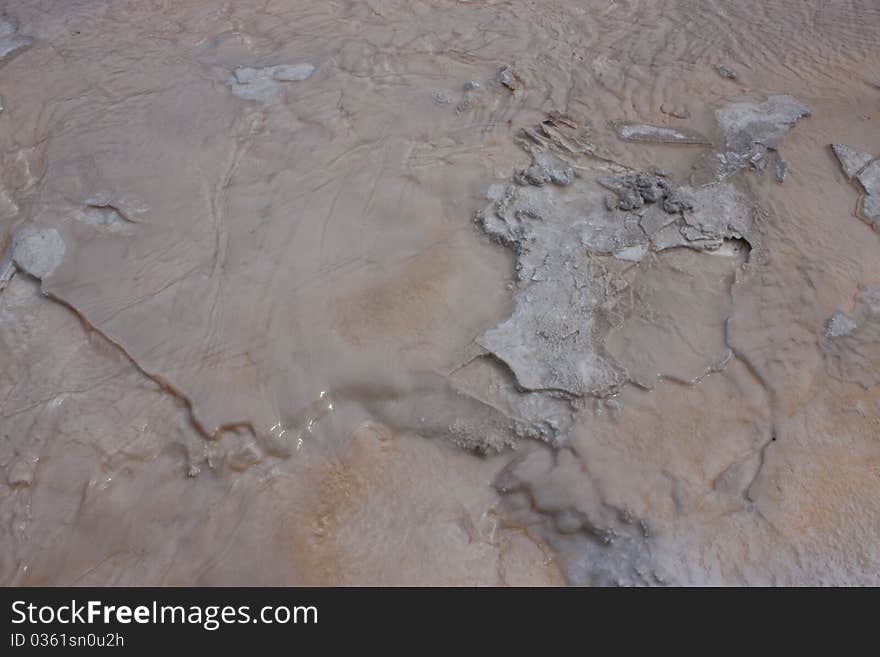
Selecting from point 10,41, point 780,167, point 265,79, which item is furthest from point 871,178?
point 10,41

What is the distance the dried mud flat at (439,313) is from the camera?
2592mm

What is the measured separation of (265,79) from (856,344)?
3.72 meters

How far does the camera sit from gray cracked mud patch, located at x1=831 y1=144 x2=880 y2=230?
3.55 m

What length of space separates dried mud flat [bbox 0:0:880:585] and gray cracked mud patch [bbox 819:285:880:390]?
0.05ft

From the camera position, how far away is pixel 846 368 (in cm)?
299

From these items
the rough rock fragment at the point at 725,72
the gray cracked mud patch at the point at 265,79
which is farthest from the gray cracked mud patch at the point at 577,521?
the rough rock fragment at the point at 725,72

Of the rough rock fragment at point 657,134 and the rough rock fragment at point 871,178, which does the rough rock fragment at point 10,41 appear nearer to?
the rough rock fragment at point 657,134

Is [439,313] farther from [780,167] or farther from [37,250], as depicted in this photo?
[780,167]

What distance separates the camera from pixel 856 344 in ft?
10.00

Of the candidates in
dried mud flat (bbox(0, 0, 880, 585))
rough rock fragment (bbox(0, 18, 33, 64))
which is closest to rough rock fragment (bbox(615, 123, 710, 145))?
dried mud flat (bbox(0, 0, 880, 585))

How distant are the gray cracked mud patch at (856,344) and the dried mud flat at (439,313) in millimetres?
14

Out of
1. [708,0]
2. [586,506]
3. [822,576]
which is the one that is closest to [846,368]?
[822,576]

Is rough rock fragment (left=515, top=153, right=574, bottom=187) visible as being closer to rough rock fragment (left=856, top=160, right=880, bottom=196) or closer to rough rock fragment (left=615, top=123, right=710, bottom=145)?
rough rock fragment (left=615, top=123, right=710, bottom=145)
